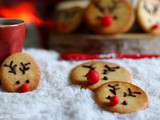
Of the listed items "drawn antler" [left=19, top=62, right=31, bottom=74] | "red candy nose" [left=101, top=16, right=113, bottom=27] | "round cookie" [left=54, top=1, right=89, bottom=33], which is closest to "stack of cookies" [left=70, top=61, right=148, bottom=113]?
"drawn antler" [left=19, top=62, right=31, bottom=74]

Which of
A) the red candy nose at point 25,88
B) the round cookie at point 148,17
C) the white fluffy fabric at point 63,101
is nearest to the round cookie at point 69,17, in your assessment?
the round cookie at point 148,17

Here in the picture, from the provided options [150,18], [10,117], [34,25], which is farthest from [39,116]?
[34,25]

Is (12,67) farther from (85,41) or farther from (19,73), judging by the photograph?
(85,41)

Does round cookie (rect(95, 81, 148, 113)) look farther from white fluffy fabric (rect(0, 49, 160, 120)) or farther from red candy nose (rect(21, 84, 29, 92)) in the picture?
red candy nose (rect(21, 84, 29, 92))

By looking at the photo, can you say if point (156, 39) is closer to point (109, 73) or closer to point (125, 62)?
point (125, 62)

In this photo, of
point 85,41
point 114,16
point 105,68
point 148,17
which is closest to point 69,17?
point 85,41
